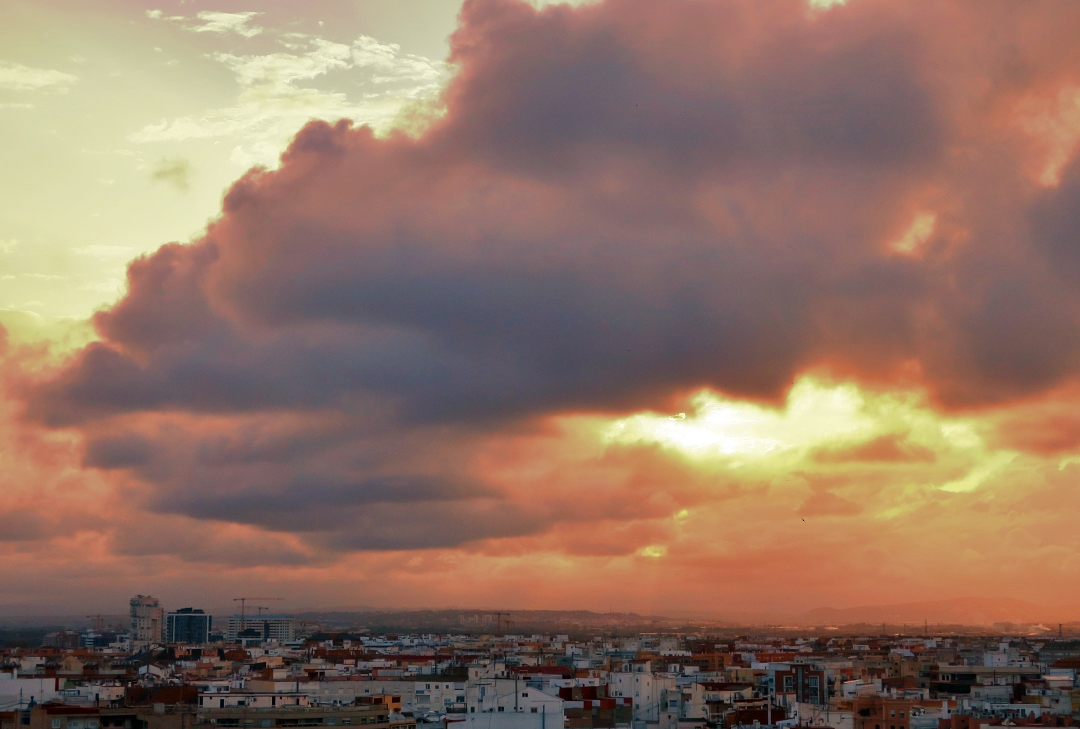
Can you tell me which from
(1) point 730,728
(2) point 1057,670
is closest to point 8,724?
(1) point 730,728

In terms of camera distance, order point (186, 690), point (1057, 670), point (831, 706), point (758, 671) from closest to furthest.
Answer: point (831, 706) < point (186, 690) < point (1057, 670) < point (758, 671)

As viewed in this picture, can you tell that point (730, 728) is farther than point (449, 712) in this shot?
No

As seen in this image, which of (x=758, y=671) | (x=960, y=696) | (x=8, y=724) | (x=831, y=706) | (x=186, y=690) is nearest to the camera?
(x=8, y=724)

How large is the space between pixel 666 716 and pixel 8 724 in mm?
46241

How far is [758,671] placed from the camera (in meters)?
159

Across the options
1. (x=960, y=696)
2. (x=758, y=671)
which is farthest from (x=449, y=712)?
(x=758, y=671)

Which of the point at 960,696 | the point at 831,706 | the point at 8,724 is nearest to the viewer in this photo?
the point at 8,724

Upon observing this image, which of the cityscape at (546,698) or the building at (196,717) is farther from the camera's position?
the cityscape at (546,698)

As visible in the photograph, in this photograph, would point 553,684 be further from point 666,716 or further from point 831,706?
point 831,706

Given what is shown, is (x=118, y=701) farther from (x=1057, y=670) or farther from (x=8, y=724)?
(x=1057, y=670)

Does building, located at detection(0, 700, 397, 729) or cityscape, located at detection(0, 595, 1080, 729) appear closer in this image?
building, located at detection(0, 700, 397, 729)

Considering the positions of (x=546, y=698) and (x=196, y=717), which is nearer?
(x=196, y=717)

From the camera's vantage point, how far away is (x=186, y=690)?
108 meters

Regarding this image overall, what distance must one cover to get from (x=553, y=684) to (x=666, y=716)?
1385 centimetres
